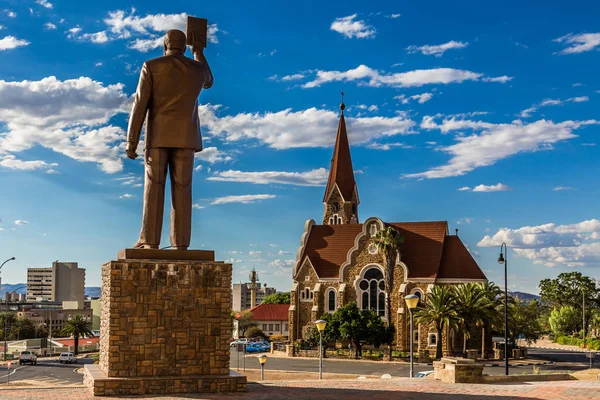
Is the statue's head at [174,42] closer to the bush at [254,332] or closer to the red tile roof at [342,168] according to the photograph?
the red tile roof at [342,168]

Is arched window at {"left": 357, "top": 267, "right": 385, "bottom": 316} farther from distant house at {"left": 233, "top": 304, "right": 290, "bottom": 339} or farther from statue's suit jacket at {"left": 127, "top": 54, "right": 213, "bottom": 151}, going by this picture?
statue's suit jacket at {"left": 127, "top": 54, "right": 213, "bottom": 151}

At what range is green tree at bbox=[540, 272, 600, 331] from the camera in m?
81.1

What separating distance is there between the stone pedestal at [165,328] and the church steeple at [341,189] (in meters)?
52.2

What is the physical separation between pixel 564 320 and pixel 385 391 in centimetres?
6806

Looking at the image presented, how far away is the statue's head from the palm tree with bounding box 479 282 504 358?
34.8 metres

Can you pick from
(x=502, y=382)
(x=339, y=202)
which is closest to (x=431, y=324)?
(x=339, y=202)

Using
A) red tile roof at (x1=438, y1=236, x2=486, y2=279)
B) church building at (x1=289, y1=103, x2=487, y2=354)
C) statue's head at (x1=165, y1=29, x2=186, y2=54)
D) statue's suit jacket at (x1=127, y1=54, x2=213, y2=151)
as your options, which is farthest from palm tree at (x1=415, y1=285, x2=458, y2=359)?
statue's head at (x1=165, y1=29, x2=186, y2=54)

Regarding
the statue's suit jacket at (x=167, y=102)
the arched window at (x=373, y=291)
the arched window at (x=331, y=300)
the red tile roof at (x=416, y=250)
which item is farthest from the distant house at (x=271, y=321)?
the statue's suit jacket at (x=167, y=102)

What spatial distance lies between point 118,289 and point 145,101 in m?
3.96

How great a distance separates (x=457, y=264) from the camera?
54000 mm

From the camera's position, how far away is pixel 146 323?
1392 cm

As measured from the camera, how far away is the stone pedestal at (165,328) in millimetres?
13695

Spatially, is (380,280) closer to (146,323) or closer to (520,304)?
(520,304)

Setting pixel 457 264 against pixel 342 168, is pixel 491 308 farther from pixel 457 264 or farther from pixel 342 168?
pixel 342 168
